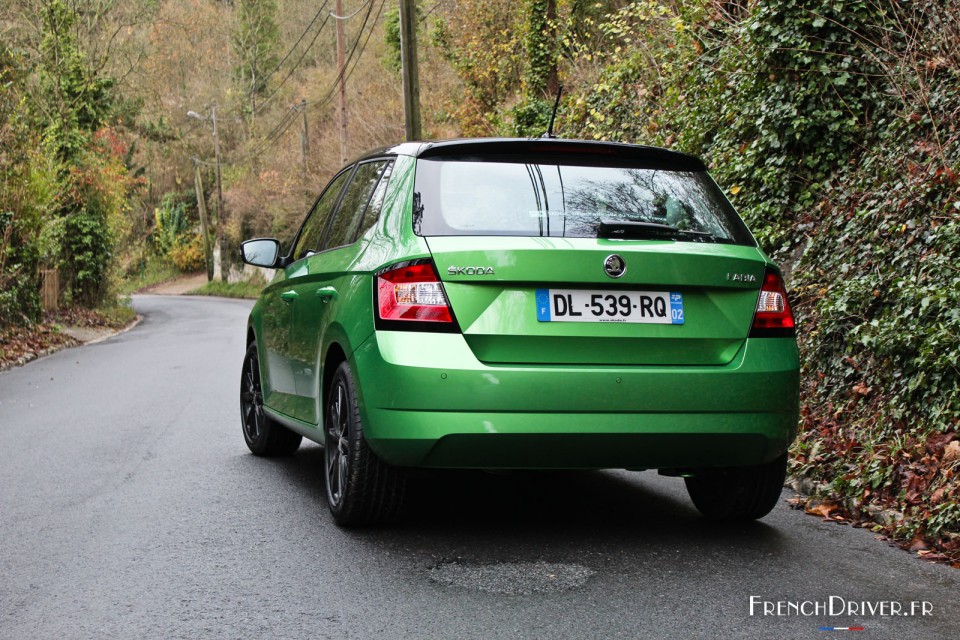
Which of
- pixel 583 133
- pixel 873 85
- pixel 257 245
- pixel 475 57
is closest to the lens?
pixel 257 245

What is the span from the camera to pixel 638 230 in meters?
4.74

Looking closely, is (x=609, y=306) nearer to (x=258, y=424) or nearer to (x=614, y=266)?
(x=614, y=266)

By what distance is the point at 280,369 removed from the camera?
6.56m

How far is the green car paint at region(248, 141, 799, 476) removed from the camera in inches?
175

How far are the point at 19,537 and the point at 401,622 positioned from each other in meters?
2.43

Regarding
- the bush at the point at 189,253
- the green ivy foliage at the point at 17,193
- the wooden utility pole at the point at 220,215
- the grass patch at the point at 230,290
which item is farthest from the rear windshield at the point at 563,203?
the bush at the point at 189,253

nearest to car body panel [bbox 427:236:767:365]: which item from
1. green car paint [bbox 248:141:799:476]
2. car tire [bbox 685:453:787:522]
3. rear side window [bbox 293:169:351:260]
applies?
green car paint [bbox 248:141:799:476]

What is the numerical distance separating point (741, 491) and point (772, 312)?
96 cm

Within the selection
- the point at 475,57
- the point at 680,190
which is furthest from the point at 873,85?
the point at 475,57

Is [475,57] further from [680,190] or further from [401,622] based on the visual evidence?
[401,622]

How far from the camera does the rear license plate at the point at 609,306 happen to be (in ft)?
14.8

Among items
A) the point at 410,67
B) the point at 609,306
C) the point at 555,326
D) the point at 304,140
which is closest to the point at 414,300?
the point at 555,326

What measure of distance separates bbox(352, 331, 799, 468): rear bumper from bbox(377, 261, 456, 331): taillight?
50mm

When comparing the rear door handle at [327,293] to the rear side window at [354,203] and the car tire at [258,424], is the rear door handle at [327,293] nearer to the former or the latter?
the rear side window at [354,203]
